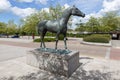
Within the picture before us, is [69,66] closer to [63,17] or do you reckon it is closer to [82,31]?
[63,17]

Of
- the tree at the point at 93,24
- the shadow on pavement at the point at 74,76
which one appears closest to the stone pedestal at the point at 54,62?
the shadow on pavement at the point at 74,76

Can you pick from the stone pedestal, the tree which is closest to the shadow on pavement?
the stone pedestal

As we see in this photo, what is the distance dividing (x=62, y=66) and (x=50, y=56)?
2.59ft

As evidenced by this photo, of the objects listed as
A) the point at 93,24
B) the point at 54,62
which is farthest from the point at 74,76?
the point at 93,24

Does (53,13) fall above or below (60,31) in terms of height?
above

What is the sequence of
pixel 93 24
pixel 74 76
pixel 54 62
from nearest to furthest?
pixel 74 76, pixel 54 62, pixel 93 24

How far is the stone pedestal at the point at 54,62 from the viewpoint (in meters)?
5.04

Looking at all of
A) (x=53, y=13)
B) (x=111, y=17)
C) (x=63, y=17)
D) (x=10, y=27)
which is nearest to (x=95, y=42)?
(x=53, y=13)

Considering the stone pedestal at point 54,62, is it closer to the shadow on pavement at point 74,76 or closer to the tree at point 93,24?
the shadow on pavement at point 74,76

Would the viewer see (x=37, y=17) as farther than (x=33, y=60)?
Yes

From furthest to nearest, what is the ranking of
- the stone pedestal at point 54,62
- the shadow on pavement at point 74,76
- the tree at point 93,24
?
the tree at point 93,24, the stone pedestal at point 54,62, the shadow on pavement at point 74,76

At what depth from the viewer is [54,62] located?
211 inches

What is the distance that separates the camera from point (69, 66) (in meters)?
5.09

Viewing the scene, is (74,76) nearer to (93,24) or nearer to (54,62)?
(54,62)
